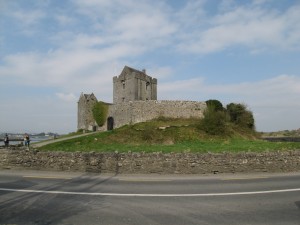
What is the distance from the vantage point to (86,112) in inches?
2121

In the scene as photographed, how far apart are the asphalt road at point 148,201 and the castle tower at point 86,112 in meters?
38.3

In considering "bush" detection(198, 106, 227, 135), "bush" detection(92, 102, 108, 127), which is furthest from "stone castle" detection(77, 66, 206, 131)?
"bush" detection(198, 106, 227, 135)

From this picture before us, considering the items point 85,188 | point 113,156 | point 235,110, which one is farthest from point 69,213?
point 235,110

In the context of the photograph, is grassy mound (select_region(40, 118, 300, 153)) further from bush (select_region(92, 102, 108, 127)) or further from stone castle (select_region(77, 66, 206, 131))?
bush (select_region(92, 102, 108, 127))

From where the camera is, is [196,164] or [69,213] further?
[196,164]

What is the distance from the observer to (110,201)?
10.3 meters

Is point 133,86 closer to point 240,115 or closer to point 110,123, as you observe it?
point 110,123

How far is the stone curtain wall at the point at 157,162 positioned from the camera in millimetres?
18016

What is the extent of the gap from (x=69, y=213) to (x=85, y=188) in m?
4.11

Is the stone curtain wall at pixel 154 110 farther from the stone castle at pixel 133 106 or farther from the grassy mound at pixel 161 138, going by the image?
the grassy mound at pixel 161 138

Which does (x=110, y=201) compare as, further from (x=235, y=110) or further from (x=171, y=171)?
(x=235, y=110)

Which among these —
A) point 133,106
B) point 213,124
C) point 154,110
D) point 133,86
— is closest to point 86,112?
point 133,86

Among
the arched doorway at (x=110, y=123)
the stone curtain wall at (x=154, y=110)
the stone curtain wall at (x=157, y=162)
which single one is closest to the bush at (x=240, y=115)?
the stone curtain wall at (x=154, y=110)

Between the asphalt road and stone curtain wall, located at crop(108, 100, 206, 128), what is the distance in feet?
101
